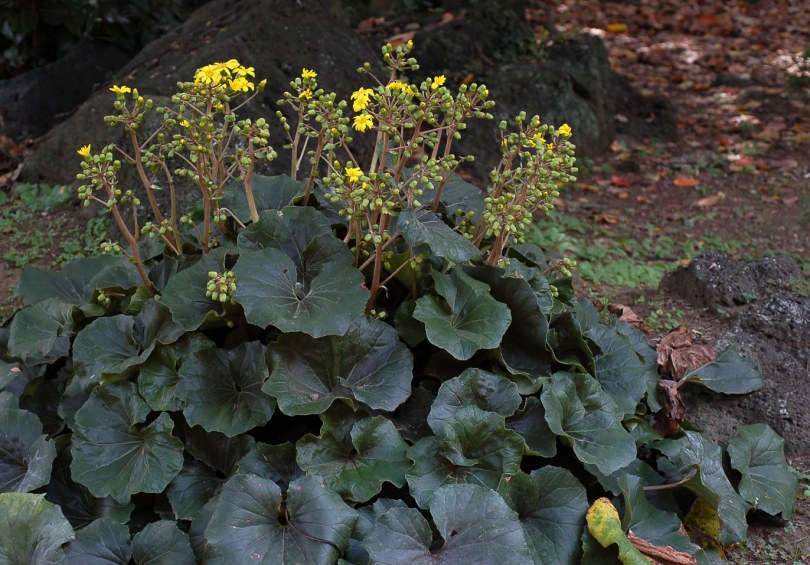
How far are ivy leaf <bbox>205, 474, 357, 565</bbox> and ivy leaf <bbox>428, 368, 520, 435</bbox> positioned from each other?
48 cm

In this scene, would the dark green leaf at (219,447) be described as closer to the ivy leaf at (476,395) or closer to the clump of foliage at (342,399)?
the clump of foliage at (342,399)

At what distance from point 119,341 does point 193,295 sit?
0.32m

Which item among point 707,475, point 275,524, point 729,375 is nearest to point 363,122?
point 275,524

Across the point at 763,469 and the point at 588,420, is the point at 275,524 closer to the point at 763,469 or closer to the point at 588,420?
the point at 588,420

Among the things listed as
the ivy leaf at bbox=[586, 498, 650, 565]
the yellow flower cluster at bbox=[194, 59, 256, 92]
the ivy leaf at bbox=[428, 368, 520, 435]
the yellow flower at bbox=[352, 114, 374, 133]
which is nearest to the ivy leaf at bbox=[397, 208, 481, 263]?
the yellow flower at bbox=[352, 114, 374, 133]

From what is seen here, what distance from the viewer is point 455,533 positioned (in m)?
2.33

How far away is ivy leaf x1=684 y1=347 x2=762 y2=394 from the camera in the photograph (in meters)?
3.41

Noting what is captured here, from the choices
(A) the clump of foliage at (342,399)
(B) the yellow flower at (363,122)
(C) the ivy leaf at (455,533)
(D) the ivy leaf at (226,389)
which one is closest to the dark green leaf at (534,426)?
(A) the clump of foliage at (342,399)

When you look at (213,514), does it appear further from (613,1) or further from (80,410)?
(613,1)

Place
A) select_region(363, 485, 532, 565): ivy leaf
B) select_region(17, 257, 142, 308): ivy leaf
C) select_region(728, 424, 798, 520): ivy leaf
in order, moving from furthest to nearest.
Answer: select_region(17, 257, 142, 308): ivy leaf, select_region(728, 424, 798, 520): ivy leaf, select_region(363, 485, 532, 565): ivy leaf

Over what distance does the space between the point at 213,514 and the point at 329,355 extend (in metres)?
0.63

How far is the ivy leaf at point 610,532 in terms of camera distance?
96.3 inches

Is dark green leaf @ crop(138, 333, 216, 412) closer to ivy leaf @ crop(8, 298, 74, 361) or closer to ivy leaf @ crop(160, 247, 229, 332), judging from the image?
ivy leaf @ crop(160, 247, 229, 332)

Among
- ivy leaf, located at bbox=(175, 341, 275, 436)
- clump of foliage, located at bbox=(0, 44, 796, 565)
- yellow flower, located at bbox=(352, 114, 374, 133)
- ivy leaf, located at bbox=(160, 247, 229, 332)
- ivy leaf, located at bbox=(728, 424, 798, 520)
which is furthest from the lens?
ivy leaf, located at bbox=(728, 424, 798, 520)
